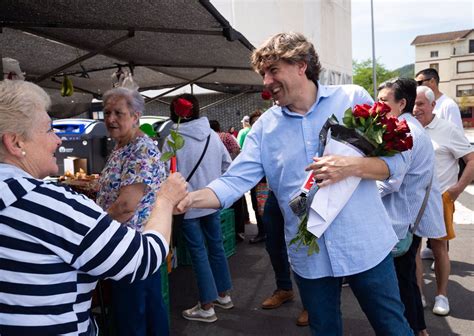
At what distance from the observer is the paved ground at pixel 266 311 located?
360 cm

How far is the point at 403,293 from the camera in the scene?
2955mm

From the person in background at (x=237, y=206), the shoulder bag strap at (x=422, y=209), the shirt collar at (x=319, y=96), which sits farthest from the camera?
the person in background at (x=237, y=206)

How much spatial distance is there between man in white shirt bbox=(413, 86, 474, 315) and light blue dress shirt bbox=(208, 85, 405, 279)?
6.32 ft

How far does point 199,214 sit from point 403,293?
1761mm

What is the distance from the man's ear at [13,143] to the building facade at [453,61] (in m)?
65.7

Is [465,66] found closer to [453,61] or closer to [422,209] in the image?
[453,61]

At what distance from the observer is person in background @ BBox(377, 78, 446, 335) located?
2.80m

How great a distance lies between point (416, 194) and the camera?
2.95 metres

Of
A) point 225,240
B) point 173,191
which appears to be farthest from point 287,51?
point 225,240

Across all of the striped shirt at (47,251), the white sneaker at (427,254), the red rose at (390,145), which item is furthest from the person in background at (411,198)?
the white sneaker at (427,254)

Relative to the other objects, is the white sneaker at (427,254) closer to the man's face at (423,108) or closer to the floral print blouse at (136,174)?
the man's face at (423,108)

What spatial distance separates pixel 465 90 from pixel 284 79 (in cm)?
7086

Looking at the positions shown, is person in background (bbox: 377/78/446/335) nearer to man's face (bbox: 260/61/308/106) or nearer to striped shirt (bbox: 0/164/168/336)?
man's face (bbox: 260/61/308/106)

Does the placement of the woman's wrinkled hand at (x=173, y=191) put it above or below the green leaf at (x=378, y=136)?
below
